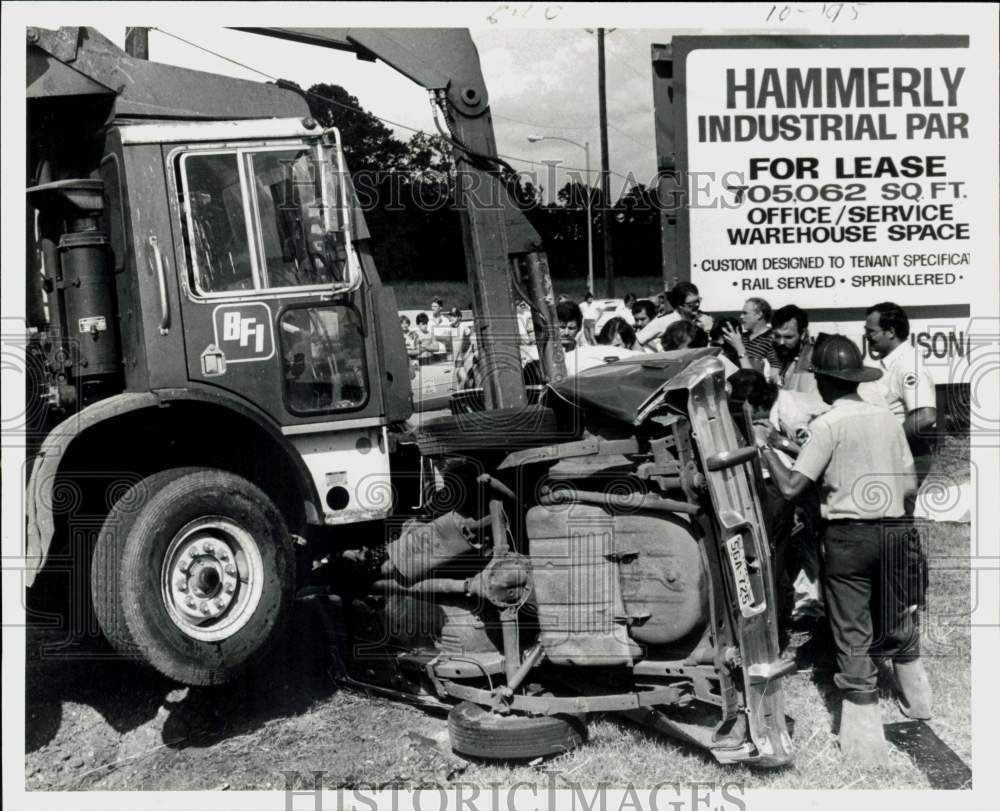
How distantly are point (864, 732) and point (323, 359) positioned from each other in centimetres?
285

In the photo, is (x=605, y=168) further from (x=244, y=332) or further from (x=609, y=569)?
(x=609, y=569)

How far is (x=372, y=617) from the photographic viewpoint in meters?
5.44

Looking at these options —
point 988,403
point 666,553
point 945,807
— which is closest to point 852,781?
point 945,807

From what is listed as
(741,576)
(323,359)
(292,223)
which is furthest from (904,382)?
(292,223)

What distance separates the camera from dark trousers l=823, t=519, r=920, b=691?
4.77m

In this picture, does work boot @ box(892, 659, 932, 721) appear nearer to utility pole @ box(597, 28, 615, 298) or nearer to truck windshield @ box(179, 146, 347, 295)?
truck windshield @ box(179, 146, 347, 295)

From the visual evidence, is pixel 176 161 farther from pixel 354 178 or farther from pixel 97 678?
pixel 97 678

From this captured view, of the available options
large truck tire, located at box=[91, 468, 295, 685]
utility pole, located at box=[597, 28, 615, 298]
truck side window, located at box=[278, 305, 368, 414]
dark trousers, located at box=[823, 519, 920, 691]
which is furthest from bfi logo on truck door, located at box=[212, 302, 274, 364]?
dark trousers, located at box=[823, 519, 920, 691]

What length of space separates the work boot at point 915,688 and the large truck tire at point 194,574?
271 cm

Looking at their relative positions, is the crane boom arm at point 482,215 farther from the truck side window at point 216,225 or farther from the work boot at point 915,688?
the work boot at point 915,688

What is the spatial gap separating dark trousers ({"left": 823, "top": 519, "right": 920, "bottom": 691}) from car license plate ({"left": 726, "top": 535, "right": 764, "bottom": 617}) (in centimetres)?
60

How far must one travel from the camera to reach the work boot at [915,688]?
16.5 ft

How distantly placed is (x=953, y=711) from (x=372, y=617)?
8.86 ft

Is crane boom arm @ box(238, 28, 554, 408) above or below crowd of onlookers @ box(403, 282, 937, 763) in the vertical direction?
above
